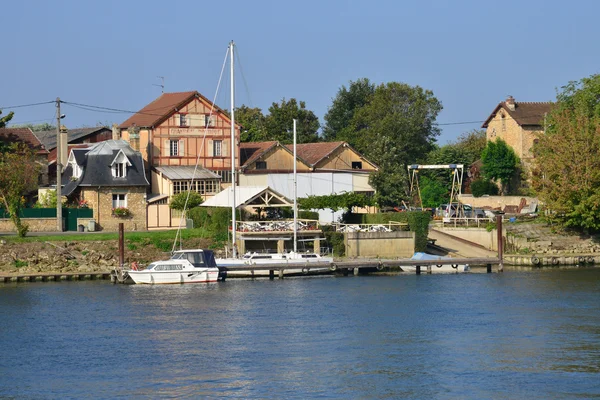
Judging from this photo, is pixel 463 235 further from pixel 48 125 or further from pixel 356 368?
pixel 48 125

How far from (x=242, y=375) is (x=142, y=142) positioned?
45.9 metres

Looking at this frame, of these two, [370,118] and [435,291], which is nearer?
[435,291]

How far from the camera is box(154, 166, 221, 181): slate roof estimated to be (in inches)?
3049

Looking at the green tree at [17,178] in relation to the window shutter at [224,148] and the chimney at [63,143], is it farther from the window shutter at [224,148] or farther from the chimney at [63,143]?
the window shutter at [224,148]

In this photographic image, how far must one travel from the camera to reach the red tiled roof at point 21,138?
82.6 m

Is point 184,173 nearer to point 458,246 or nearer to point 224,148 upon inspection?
point 224,148

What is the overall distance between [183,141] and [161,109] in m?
3.40

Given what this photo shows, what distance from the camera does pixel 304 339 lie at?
4278 cm

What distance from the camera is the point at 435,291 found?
56.9 meters

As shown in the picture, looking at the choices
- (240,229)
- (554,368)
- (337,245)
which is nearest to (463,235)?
(337,245)

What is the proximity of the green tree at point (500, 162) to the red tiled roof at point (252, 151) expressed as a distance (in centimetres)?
2170

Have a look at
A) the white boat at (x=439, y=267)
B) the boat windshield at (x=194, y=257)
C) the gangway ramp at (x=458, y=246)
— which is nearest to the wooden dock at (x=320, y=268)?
the white boat at (x=439, y=267)

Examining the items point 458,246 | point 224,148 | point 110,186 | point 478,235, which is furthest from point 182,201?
point 478,235

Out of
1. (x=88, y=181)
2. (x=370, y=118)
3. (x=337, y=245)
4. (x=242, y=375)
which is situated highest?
(x=370, y=118)
